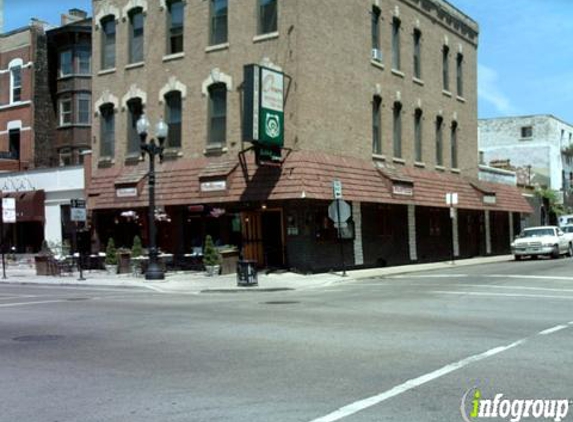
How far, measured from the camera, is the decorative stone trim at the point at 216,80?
87.6ft

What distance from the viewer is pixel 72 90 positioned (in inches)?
1474

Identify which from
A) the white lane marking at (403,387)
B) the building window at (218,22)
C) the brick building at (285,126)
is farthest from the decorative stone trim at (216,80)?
the white lane marking at (403,387)

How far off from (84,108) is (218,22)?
517 inches

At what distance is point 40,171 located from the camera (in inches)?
1321

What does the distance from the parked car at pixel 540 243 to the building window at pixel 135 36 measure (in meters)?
20.0

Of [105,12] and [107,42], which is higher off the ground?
[105,12]

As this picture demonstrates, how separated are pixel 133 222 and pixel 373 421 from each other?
82.7ft

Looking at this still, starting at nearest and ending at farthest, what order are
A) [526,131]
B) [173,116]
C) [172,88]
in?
[172,88] → [173,116] → [526,131]

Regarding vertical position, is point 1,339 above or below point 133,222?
below

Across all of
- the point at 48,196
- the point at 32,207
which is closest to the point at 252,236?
the point at 48,196

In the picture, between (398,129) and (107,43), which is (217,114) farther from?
(398,129)

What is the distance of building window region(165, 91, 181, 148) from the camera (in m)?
28.5

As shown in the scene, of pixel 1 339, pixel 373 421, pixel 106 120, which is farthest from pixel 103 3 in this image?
pixel 373 421

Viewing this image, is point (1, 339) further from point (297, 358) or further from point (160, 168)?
point (160, 168)
